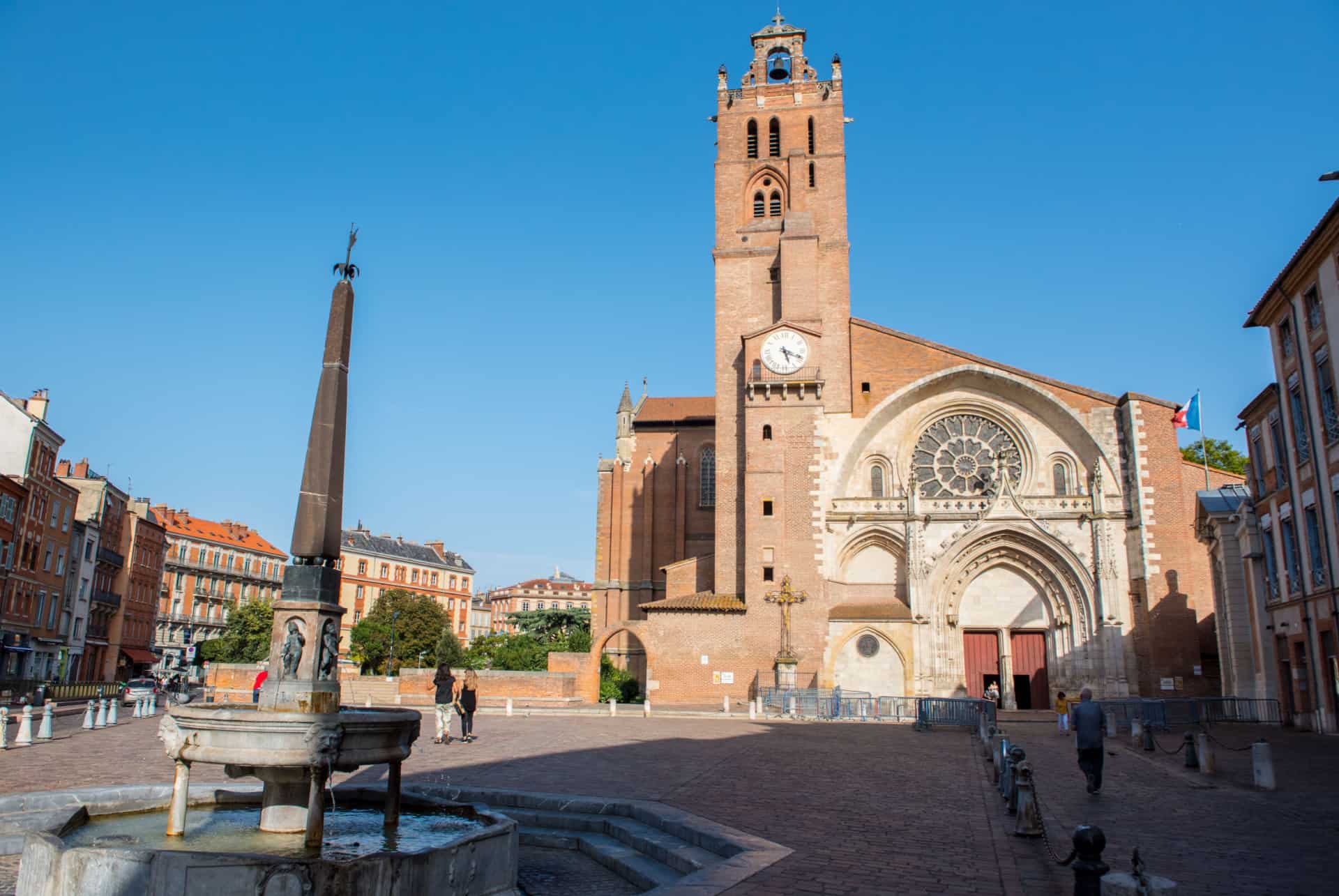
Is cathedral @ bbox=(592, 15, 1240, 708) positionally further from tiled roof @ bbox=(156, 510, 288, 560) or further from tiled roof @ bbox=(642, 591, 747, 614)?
tiled roof @ bbox=(156, 510, 288, 560)

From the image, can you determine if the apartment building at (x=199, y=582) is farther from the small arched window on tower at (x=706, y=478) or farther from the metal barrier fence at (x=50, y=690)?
the small arched window on tower at (x=706, y=478)

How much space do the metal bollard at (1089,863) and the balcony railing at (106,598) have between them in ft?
199

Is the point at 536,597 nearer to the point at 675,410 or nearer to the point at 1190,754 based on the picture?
the point at 675,410

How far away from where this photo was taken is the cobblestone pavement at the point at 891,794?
27.0 ft

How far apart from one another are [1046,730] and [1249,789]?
47.2 feet

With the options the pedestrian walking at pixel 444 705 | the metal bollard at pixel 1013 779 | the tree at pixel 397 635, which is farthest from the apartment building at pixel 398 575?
the metal bollard at pixel 1013 779

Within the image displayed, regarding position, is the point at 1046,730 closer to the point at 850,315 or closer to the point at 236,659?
the point at 850,315

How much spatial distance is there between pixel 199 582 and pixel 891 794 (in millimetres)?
77008

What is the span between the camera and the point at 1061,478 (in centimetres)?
A: 3950

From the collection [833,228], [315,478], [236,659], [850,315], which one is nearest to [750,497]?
[850,315]

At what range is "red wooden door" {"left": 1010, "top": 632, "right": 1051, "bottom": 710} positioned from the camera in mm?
38094

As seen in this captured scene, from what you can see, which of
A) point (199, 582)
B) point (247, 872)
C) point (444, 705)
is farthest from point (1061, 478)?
point (199, 582)

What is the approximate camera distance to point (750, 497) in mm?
37938

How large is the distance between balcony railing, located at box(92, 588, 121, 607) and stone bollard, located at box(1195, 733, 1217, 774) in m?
57.5
